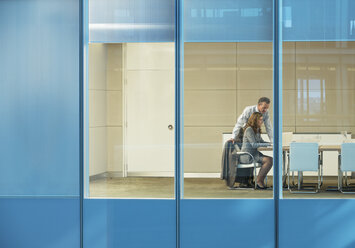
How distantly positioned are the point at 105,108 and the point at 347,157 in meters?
3.10

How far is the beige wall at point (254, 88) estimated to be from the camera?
5.61 meters

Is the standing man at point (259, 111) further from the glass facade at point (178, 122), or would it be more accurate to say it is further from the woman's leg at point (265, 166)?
the woman's leg at point (265, 166)

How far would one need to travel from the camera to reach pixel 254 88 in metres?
5.64

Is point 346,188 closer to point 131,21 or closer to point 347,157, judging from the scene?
point 347,157

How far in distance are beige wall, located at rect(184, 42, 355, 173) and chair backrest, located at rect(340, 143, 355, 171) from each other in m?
0.20

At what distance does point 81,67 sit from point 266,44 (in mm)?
2359

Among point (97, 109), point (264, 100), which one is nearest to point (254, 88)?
point (264, 100)

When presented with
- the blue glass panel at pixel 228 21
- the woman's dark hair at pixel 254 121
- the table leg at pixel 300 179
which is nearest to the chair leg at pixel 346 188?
the table leg at pixel 300 179

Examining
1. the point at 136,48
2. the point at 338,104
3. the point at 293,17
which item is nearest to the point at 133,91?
the point at 136,48

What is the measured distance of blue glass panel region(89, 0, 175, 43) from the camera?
575 centimetres

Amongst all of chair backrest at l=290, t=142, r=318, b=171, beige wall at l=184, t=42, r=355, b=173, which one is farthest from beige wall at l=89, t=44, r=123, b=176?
chair backrest at l=290, t=142, r=318, b=171

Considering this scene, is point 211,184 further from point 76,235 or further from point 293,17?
point 293,17

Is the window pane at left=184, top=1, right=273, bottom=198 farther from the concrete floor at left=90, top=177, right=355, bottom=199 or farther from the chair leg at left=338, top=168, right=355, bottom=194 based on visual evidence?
the chair leg at left=338, top=168, right=355, bottom=194

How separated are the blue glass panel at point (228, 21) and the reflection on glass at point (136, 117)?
1.33 ft
